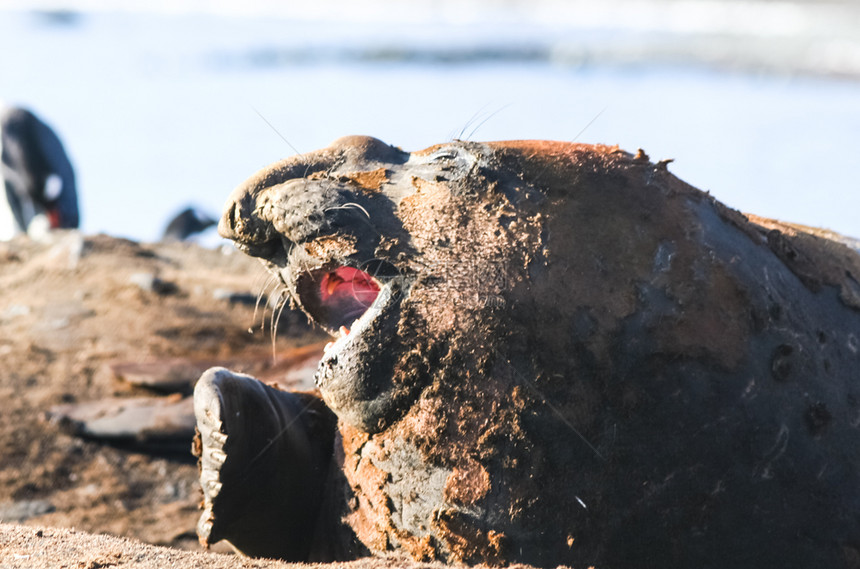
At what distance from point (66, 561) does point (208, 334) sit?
9.57ft

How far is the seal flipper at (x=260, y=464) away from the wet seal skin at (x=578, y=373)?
1.23 ft

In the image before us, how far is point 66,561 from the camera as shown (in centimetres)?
228

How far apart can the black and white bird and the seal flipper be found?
918 cm

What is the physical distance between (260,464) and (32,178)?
380 inches

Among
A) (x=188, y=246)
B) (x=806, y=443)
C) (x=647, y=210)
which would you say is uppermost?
(x=647, y=210)

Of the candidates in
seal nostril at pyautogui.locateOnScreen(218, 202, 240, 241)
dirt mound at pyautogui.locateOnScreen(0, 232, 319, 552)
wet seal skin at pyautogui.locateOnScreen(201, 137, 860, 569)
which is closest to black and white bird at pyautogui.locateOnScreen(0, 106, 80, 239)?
dirt mound at pyautogui.locateOnScreen(0, 232, 319, 552)

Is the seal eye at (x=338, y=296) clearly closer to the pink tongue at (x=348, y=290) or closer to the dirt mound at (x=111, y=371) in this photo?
the pink tongue at (x=348, y=290)

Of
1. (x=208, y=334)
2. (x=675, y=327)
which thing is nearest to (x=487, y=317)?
(x=675, y=327)

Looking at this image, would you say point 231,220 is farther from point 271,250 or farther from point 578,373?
point 578,373

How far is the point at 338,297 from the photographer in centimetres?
279

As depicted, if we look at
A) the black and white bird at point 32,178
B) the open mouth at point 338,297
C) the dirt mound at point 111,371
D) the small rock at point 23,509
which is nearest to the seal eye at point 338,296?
the open mouth at point 338,297

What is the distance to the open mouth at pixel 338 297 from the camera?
8.92ft

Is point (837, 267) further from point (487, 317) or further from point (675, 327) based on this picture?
point (487, 317)

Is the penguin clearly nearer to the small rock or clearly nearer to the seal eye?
the small rock
